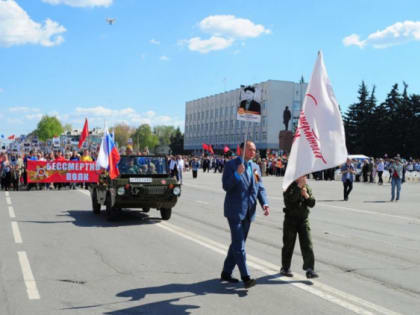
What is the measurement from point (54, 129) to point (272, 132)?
9652cm

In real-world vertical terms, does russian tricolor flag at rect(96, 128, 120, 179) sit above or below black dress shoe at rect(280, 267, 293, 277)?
above

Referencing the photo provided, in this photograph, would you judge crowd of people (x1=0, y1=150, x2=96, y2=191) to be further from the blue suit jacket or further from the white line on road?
the blue suit jacket

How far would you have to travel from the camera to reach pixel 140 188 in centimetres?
1242

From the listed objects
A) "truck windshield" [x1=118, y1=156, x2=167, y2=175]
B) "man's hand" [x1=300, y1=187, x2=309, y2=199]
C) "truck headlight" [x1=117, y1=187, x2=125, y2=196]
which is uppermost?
"truck windshield" [x1=118, y1=156, x2=167, y2=175]

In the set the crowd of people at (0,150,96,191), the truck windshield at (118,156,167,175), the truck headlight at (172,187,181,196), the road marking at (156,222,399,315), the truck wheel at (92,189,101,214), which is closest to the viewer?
the road marking at (156,222,399,315)

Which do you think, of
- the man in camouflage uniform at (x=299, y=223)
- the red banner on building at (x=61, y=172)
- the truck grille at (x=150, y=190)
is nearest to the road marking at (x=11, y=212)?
the truck grille at (x=150, y=190)

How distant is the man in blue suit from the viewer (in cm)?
607

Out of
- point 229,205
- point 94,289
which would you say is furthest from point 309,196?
point 94,289

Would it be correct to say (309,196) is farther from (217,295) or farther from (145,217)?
(145,217)

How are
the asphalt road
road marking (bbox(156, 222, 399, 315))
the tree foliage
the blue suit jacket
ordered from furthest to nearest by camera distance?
1. the tree foliage
2. the blue suit jacket
3. the asphalt road
4. road marking (bbox(156, 222, 399, 315))

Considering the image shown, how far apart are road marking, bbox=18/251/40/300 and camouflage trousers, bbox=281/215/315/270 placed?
127 inches

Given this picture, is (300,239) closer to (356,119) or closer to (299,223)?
(299,223)

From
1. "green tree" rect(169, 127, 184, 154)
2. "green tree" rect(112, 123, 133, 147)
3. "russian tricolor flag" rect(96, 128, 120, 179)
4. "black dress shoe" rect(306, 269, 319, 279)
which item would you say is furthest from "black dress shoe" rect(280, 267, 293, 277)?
"green tree" rect(112, 123, 133, 147)

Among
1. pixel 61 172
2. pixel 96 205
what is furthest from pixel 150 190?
pixel 61 172
